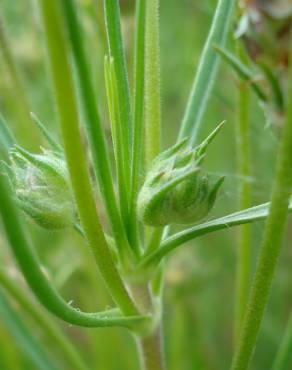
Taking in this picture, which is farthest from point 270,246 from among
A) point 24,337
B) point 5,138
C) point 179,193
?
point 24,337

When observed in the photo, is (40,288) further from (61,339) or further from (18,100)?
(18,100)

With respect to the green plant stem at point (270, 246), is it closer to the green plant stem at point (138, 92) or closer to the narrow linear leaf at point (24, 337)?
the green plant stem at point (138, 92)

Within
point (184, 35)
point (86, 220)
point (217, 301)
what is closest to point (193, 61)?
point (184, 35)

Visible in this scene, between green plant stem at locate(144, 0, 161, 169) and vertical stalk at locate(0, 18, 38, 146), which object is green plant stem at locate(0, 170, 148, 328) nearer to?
green plant stem at locate(144, 0, 161, 169)

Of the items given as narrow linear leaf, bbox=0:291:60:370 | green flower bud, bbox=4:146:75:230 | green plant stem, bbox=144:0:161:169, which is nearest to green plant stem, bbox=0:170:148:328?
green flower bud, bbox=4:146:75:230

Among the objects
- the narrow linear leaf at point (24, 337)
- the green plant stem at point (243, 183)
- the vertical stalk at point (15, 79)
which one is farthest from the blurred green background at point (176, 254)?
the narrow linear leaf at point (24, 337)

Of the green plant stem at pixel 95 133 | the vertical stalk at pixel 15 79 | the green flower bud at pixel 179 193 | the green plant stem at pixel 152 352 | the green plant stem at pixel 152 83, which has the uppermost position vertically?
the vertical stalk at pixel 15 79

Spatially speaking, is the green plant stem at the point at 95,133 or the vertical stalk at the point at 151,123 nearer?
the green plant stem at the point at 95,133
